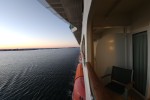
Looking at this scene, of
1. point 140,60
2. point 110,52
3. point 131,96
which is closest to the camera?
point 140,60

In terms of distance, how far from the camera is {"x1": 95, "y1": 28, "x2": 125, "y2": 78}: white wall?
13.4 feet

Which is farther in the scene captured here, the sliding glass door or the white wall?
the white wall

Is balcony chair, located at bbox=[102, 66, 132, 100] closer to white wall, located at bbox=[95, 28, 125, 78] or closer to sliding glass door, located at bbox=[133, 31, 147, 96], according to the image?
sliding glass door, located at bbox=[133, 31, 147, 96]

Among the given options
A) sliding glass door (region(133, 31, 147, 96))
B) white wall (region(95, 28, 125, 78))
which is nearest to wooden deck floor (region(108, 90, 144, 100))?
sliding glass door (region(133, 31, 147, 96))

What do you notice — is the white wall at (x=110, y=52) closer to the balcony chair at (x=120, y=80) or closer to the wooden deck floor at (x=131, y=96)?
the balcony chair at (x=120, y=80)

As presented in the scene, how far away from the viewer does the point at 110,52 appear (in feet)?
13.8

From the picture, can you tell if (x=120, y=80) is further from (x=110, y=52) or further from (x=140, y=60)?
(x=110, y=52)

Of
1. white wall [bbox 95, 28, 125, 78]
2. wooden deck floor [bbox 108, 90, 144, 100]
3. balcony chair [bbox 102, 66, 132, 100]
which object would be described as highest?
white wall [bbox 95, 28, 125, 78]

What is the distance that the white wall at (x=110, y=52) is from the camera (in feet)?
13.4

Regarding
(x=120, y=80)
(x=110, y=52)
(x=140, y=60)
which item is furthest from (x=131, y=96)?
(x=110, y=52)

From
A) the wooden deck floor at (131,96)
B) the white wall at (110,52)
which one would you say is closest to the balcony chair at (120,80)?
the wooden deck floor at (131,96)

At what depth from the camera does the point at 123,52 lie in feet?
13.3

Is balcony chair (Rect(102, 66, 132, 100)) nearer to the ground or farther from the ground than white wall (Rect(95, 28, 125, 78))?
nearer to the ground

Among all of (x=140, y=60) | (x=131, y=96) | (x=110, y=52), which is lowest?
(x=131, y=96)
